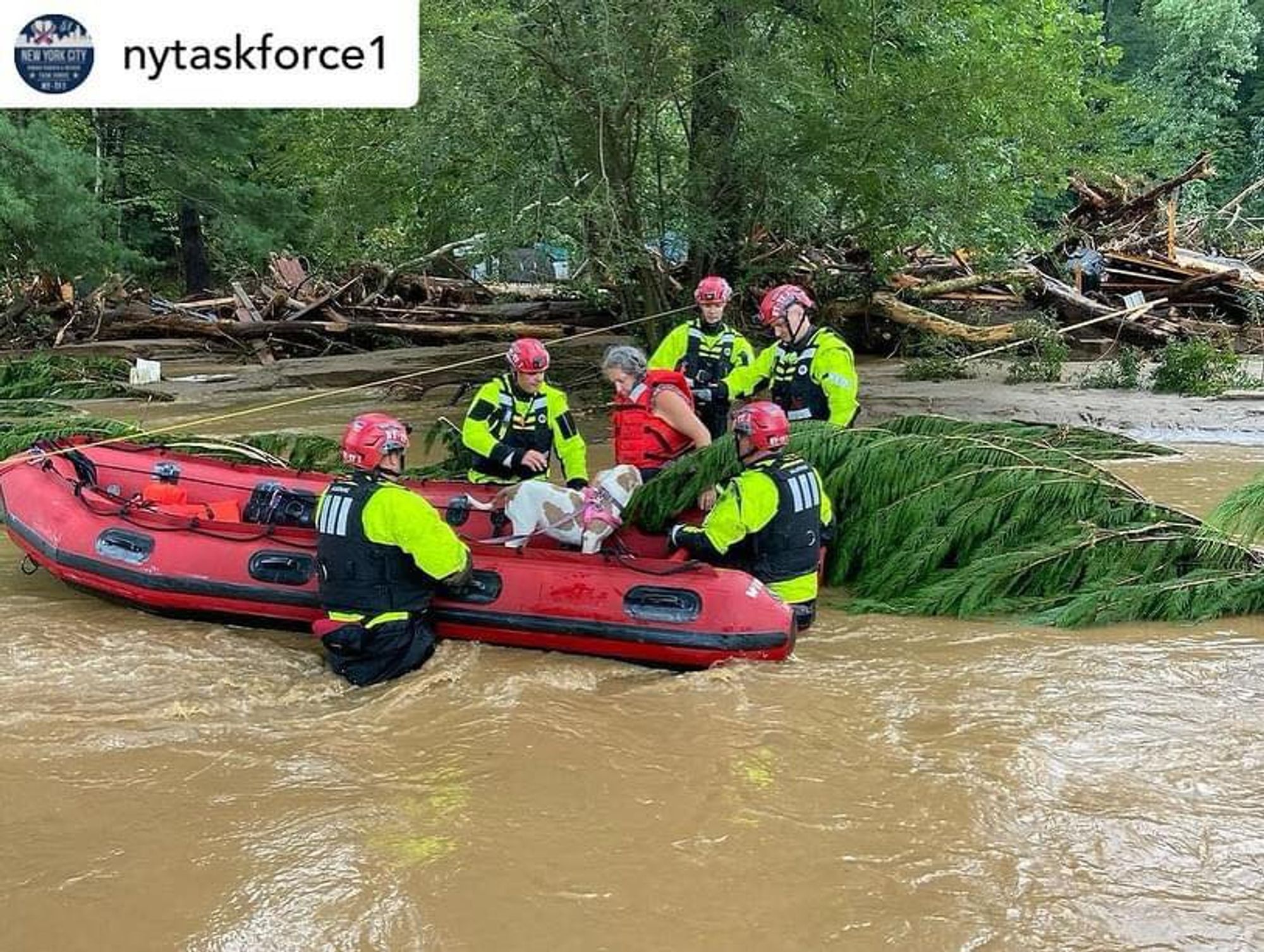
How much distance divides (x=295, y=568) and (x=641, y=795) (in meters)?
2.28

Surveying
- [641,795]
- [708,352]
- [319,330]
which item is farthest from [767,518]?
[319,330]

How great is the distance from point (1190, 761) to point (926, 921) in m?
1.55

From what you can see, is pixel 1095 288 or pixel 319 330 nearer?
pixel 1095 288

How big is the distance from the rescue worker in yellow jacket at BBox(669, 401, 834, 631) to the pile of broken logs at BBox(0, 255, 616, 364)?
10.4 m

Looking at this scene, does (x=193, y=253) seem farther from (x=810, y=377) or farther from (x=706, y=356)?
(x=810, y=377)

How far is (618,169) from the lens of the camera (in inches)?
424

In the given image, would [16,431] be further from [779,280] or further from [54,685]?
[779,280]

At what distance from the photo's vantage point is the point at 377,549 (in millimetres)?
4875

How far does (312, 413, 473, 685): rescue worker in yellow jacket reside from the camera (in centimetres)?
482

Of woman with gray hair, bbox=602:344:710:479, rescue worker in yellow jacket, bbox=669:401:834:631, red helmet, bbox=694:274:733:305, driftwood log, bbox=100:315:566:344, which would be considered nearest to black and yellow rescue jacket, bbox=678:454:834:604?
rescue worker in yellow jacket, bbox=669:401:834:631

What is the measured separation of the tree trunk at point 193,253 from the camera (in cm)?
2141

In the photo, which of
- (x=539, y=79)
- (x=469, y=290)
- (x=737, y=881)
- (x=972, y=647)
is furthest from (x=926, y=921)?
(x=469, y=290)

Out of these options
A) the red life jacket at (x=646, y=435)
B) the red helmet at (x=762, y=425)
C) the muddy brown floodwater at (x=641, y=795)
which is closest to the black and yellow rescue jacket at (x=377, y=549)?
the muddy brown floodwater at (x=641, y=795)

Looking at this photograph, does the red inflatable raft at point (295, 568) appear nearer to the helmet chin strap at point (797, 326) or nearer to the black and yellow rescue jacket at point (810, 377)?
the black and yellow rescue jacket at point (810, 377)
